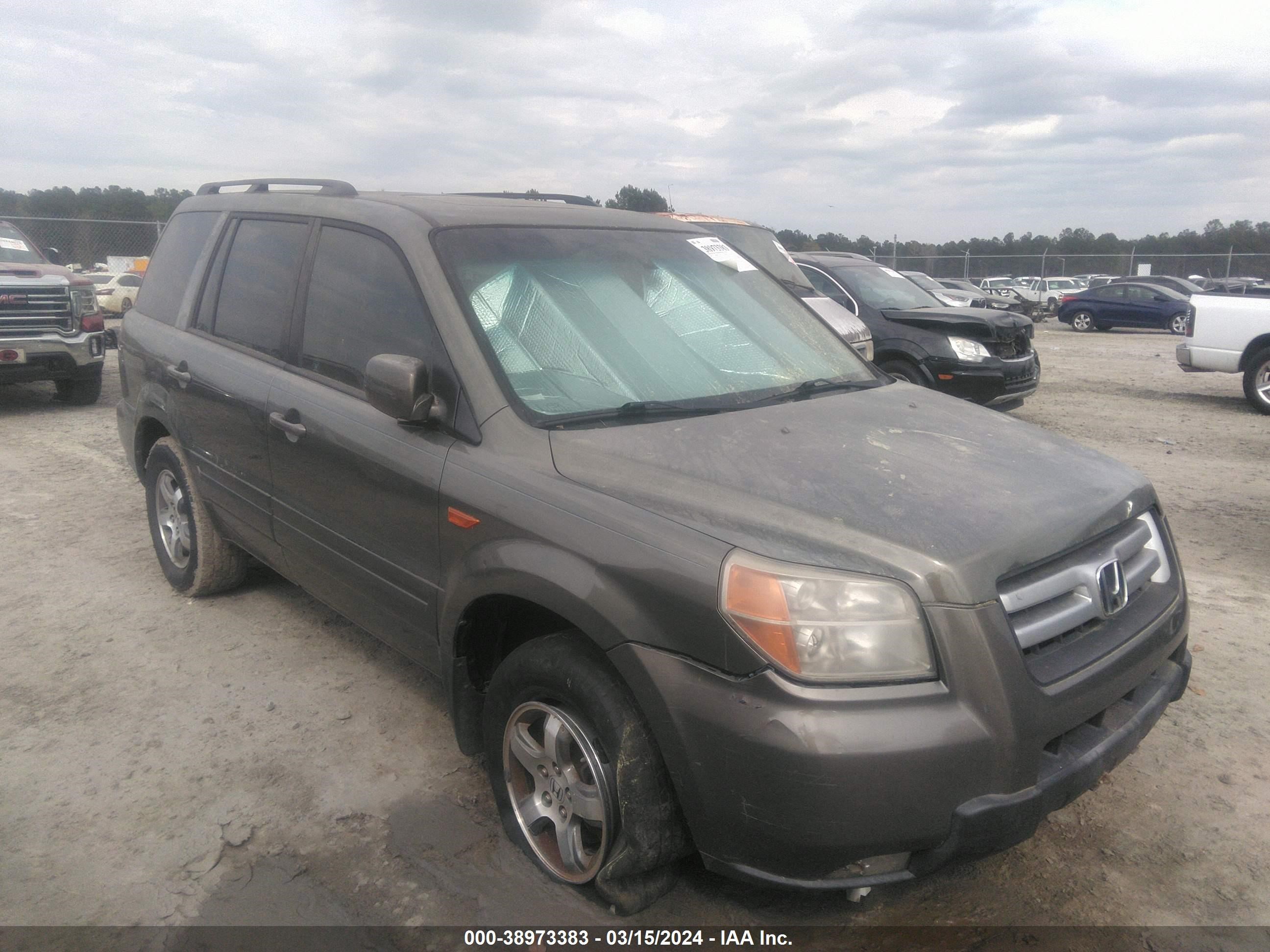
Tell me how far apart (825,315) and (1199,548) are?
3.81 m

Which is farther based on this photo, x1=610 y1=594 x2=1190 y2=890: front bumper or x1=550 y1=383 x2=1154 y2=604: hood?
x1=550 y1=383 x2=1154 y2=604: hood

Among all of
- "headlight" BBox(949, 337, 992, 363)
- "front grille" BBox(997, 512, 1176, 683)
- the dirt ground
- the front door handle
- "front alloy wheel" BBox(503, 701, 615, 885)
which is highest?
"headlight" BBox(949, 337, 992, 363)

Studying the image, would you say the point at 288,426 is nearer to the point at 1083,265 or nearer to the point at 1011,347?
the point at 1011,347

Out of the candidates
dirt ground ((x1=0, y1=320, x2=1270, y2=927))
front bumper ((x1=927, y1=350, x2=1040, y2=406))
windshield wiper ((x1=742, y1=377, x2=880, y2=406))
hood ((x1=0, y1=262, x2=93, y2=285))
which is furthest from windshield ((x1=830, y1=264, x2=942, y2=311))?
hood ((x1=0, y1=262, x2=93, y2=285))

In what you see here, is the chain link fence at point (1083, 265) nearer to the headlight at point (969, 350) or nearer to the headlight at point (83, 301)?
the headlight at point (969, 350)

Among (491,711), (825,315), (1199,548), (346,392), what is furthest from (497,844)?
(825,315)

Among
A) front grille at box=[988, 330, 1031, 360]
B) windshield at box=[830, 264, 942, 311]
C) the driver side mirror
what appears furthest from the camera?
windshield at box=[830, 264, 942, 311]

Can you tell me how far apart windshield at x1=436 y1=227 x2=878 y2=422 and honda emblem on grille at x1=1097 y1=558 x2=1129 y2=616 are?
1.13 m

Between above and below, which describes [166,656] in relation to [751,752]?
below

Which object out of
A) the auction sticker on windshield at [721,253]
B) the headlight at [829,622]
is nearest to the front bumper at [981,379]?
the auction sticker on windshield at [721,253]

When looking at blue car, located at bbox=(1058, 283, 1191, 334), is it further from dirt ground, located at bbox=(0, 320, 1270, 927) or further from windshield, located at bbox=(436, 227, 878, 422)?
windshield, located at bbox=(436, 227, 878, 422)

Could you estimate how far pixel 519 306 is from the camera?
2955mm

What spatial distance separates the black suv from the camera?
8.70 metres

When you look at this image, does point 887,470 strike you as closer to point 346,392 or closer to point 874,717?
point 874,717
